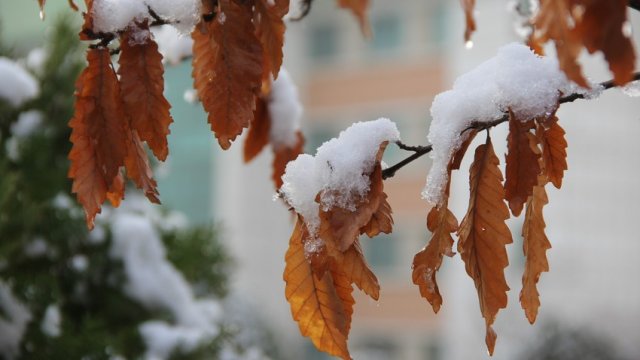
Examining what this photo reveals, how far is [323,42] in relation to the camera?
19.8 metres

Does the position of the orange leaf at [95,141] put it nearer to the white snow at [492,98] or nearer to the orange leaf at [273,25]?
the orange leaf at [273,25]

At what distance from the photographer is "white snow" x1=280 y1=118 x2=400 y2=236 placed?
3.85 ft

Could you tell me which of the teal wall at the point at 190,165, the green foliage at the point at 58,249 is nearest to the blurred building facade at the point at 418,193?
the teal wall at the point at 190,165

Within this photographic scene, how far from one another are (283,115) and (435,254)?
34.3 inches

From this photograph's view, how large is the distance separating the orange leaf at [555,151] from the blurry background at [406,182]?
37.9 feet

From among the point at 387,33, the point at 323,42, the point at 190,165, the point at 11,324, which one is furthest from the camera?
the point at 323,42

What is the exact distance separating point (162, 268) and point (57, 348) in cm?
59

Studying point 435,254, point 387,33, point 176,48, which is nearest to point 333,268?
point 435,254

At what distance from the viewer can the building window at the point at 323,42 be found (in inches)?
773

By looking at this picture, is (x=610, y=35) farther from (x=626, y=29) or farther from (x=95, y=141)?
(x=95, y=141)

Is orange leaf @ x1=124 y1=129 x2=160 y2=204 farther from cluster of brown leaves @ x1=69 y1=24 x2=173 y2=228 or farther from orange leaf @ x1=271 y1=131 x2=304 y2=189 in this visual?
orange leaf @ x1=271 y1=131 x2=304 y2=189

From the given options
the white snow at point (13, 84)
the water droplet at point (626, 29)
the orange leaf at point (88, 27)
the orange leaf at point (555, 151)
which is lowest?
the water droplet at point (626, 29)

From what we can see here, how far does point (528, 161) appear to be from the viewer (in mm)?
1111

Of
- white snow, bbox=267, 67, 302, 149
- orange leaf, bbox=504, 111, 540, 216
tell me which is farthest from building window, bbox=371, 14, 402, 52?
orange leaf, bbox=504, 111, 540, 216
